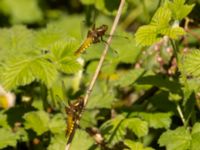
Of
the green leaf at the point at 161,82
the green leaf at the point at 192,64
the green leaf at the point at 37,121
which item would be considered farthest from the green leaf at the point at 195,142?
the green leaf at the point at 37,121

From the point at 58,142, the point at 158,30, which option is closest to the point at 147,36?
the point at 158,30

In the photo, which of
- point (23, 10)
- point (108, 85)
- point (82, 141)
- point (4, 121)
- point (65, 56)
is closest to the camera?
point (65, 56)

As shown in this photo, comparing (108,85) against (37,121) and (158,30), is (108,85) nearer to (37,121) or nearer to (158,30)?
(37,121)

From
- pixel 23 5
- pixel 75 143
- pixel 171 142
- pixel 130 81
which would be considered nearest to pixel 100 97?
pixel 130 81

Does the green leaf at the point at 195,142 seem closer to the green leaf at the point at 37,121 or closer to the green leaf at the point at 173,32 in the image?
the green leaf at the point at 173,32

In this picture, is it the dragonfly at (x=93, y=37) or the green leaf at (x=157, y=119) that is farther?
the green leaf at (x=157, y=119)

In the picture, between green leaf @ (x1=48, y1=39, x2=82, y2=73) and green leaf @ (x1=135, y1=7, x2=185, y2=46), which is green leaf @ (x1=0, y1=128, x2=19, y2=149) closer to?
green leaf @ (x1=48, y1=39, x2=82, y2=73)

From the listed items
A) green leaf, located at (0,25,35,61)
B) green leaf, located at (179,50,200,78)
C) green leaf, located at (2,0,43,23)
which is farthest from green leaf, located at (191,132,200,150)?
green leaf, located at (2,0,43,23)
